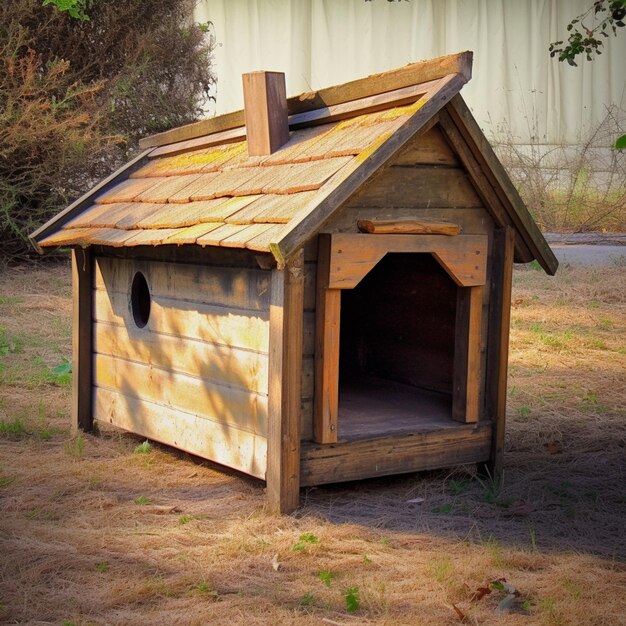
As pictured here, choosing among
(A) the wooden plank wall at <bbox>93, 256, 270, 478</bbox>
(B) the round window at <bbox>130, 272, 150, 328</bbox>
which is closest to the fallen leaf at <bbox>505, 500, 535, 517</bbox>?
(A) the wooden plank wall at <bbox>93, 256, 270, 478</bbox>

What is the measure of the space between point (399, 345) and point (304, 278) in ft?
6.42

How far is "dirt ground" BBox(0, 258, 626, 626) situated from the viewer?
3521 millimetres

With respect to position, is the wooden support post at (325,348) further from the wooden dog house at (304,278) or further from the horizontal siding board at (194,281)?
the horizontal siding board at (194,281)

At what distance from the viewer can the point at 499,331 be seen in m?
5.19

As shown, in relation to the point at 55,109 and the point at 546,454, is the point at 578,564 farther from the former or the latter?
the point at 55,109

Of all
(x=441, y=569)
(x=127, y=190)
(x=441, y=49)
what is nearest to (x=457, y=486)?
(x=441, y=569)

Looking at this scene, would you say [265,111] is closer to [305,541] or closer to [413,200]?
[413,200]

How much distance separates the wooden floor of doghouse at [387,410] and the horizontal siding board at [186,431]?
0.43 metres

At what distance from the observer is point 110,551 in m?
4.07

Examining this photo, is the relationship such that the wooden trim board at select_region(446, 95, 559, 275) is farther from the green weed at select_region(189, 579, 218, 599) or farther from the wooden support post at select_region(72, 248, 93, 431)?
the wooden support post at select_region(72, 248, 93, 431)

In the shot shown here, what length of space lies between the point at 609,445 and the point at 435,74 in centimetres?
258

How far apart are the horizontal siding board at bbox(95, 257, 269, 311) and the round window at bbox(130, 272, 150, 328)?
6 cm

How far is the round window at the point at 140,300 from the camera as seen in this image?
5871mm

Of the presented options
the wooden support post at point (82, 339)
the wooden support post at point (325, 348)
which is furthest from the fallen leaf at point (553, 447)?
the wooden support post at point (82, 339)
